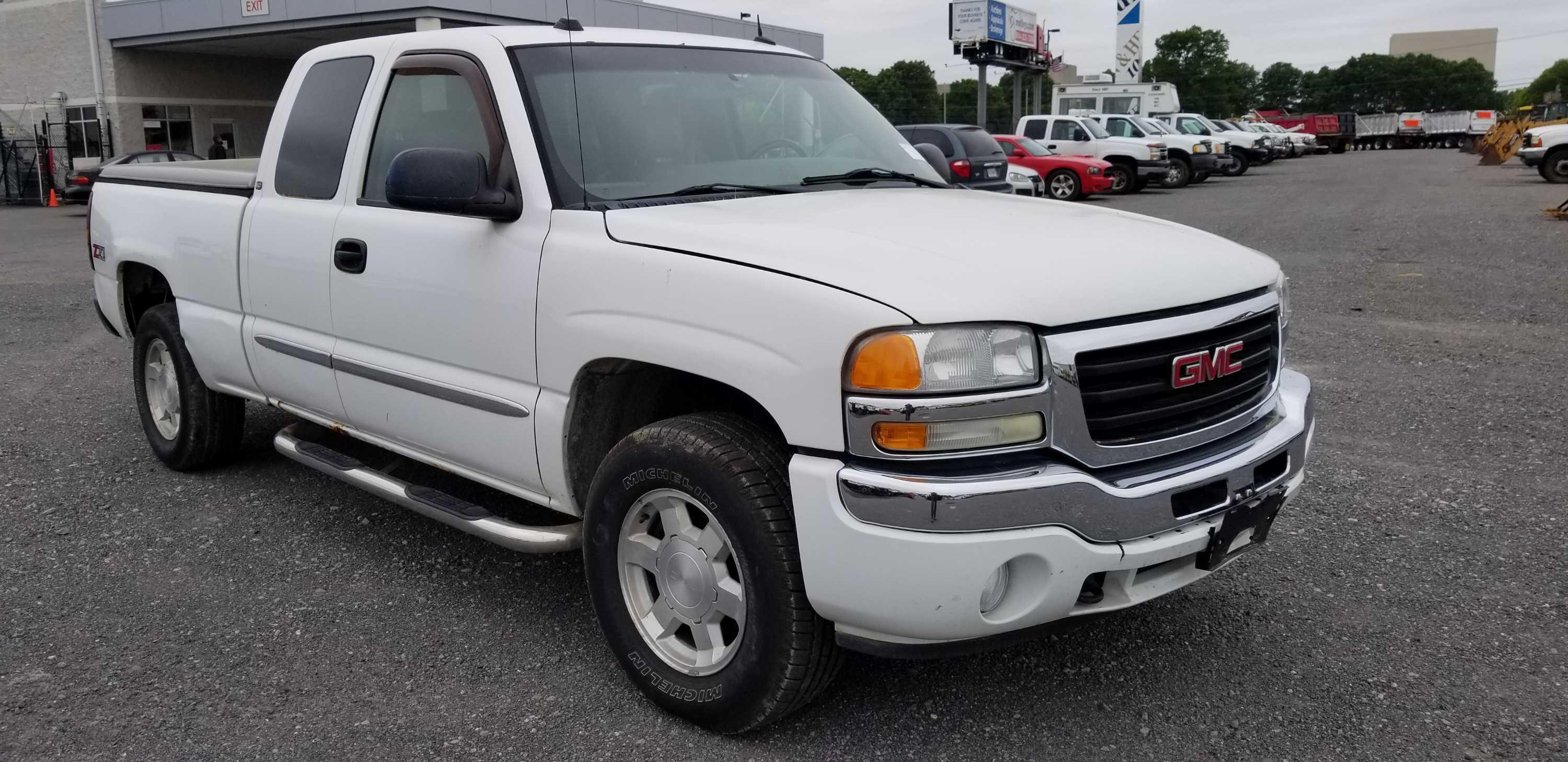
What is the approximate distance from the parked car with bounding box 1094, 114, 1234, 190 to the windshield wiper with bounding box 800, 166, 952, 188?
24808 millimetres

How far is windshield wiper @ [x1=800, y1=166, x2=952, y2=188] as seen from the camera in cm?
381

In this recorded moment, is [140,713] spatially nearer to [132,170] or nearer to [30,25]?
[132,170]

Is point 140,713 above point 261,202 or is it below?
below

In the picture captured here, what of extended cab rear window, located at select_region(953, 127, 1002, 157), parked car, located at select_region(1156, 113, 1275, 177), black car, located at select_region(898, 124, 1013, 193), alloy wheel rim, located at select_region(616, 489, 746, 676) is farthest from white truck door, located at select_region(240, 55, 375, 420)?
parked car, located at select_region(1156, 113, 1275, 177)

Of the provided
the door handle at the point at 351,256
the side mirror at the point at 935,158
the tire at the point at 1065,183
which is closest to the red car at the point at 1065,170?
the tire at the point at 1065,183

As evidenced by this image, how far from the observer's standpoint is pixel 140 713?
3.23 meters

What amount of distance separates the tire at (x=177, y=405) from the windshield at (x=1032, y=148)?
21.2 m

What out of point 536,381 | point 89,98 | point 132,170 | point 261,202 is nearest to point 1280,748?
point 536,381

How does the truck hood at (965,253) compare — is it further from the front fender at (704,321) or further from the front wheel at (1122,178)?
the front wheel at (1122,178)

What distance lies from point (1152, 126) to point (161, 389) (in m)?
27.6

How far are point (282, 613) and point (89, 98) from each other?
34.2 m

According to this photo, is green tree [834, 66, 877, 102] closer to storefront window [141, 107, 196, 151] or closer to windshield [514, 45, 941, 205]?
storefront window [141, 107, 196, 151]

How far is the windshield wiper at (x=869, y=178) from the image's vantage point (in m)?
3.81

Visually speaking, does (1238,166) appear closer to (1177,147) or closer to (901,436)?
(1177,147)
